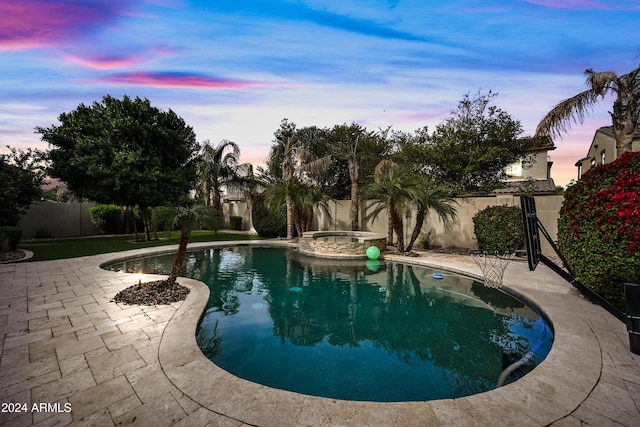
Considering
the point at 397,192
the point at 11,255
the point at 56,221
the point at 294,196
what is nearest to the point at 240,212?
the point at 294,196

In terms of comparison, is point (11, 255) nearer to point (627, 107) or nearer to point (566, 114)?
point (566, 114)

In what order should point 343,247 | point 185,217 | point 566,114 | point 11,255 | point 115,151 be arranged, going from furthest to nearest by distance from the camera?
point 115,151
point 343,247
point 11,255
point 566,114
point 185,217

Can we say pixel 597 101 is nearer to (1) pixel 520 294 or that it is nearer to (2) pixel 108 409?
(1) pixel 520 294

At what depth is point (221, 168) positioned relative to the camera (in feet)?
71.8

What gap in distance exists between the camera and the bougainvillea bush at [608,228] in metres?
4.81

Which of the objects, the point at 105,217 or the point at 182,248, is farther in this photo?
the point at 105,217

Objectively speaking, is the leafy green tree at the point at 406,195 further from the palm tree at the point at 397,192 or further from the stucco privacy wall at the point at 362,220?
the stucco privacy wall at the point at 362,220

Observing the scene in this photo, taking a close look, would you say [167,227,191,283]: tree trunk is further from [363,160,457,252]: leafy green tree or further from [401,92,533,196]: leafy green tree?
[401,92,533,196]: leafy green tree

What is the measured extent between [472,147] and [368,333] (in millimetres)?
16064

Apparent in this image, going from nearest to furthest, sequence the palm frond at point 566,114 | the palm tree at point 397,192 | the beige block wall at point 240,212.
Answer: the palm frond at point 566,114 → the palm tree at point 397,192 → the beige block wall at point 240,212

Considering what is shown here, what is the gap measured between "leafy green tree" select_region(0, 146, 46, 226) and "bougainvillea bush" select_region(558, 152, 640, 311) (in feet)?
65.2

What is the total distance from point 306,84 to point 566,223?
9.77m

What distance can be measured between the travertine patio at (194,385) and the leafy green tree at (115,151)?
954 cm

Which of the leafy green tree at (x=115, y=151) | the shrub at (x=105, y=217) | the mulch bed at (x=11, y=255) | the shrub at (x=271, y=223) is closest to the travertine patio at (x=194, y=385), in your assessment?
the mulch bed at (x=11, y=255)
